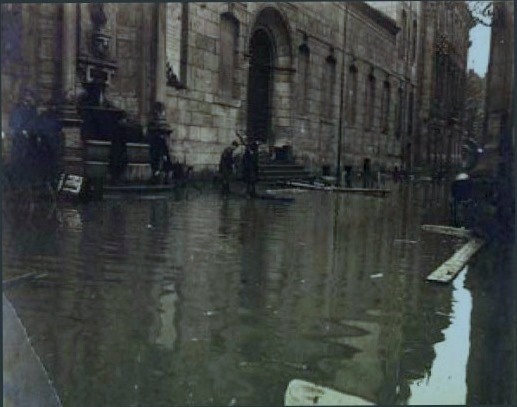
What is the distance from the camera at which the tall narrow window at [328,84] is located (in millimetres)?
3234

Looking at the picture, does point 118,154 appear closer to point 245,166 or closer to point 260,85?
point 245,166

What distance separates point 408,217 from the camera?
3061 mm

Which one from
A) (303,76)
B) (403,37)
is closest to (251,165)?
(303,76)

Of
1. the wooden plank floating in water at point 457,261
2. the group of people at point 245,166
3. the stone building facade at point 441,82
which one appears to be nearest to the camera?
the wooden plank floating in water at point 457,261

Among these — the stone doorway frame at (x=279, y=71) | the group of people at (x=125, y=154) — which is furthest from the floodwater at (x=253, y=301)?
the stone doorway frame at (x=279, y=71)

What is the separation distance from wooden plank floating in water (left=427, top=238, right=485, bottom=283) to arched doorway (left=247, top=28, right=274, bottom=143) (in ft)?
3.26

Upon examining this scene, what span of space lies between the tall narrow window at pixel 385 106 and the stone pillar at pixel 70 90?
54.6 inches

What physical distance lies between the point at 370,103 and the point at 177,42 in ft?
3.07

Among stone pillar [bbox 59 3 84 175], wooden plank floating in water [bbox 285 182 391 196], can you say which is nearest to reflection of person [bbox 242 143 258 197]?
wooden plank floating in water [bbox 285 182 391 196]

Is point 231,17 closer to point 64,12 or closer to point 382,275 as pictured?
point 64,12

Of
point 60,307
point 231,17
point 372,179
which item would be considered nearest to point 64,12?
point 231,17

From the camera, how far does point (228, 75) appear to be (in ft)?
10.9

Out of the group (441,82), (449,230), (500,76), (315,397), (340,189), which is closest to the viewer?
(315,397)

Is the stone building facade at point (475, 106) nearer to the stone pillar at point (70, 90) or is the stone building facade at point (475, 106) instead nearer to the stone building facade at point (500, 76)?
the stone building facade at point (500, 76)
